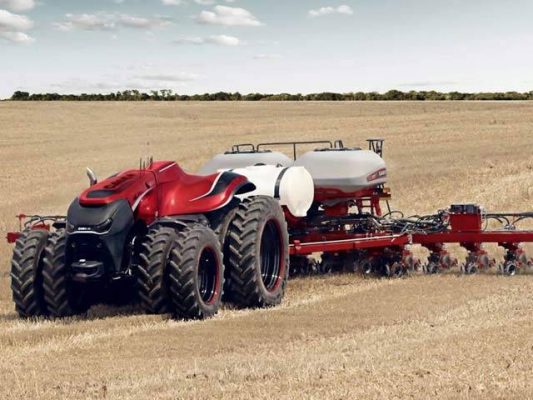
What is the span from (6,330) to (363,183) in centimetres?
622

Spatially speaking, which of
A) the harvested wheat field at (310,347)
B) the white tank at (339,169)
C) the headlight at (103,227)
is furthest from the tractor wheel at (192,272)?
the white tank at (339,169)

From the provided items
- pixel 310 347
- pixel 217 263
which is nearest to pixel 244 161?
pixel 217 263

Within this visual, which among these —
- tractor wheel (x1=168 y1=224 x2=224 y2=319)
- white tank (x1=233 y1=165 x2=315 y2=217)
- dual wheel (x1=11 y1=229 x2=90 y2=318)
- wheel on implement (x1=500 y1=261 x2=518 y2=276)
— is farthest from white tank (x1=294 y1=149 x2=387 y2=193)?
dual wheel (x1=11 y1=229 x2=90 y2=318)

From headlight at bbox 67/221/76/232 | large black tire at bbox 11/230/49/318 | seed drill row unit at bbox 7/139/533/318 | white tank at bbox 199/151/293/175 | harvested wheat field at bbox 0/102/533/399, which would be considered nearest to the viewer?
harvested wheat field at bbox 0/102/533/399

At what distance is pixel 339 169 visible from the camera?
13.9 metres

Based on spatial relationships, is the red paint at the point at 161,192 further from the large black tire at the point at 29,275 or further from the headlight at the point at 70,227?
the large black tire at the point at 29,275

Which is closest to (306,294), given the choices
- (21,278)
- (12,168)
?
(21,278)

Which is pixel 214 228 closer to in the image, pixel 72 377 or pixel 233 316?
pixel 233 316

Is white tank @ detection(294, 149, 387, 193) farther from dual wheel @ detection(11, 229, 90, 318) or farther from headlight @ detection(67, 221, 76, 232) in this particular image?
headlight @ detection(67, 221, 76, 232)

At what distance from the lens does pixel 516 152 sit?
3036cm

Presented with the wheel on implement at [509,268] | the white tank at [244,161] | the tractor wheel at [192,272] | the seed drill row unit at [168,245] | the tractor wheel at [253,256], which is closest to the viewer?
the tractor wheel at [192,272]

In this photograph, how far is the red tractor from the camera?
9.41 m

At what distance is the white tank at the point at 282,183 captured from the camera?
40.8ft

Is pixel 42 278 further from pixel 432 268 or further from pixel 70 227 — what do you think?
pixel 432 268
